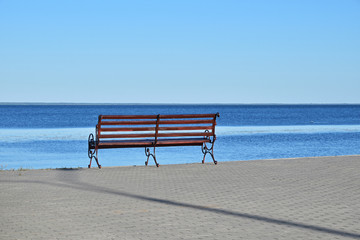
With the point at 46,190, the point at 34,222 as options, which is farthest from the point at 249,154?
the point at 34,222

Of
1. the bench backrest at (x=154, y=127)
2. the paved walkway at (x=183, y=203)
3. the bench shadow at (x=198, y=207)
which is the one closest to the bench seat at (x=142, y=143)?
the bench backrest at (x=154, y=127)

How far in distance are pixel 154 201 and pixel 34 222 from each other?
5.98 ft

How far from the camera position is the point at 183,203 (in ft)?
23.6

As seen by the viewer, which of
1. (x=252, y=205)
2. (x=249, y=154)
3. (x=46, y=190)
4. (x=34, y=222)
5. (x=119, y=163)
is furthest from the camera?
(x=249, y=154)

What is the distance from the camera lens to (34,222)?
6.00 meters

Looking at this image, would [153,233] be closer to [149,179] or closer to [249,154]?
[149,179]

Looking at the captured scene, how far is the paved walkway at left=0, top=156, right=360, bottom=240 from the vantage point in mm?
5582

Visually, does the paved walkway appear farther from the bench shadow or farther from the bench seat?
the bench seat

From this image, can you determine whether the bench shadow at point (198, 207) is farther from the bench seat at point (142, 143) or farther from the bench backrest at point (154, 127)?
the bench seat at point (142, 143)

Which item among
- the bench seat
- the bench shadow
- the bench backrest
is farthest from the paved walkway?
the bench backrest

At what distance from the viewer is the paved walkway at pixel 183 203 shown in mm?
5582

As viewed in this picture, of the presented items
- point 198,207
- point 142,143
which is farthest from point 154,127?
point 198,207

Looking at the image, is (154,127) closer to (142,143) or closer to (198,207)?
(142,143)

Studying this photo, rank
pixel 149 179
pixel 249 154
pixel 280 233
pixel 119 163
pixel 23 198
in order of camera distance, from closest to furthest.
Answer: pixel 280 233, pixel 23 198, pixel 149 179, pixel 119 163, pixel 249 154
